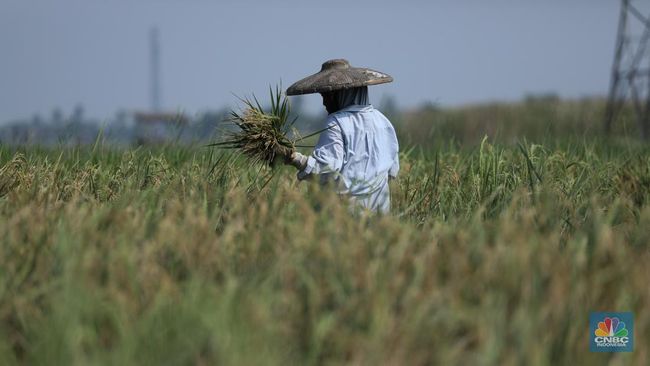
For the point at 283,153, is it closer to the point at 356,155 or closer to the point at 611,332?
the point at 356,155

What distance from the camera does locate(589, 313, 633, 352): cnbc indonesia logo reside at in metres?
2.80

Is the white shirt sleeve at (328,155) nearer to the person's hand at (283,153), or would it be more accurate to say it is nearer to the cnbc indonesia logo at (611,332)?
the person's hand at (283,153)

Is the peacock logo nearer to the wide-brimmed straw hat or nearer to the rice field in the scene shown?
the rice field

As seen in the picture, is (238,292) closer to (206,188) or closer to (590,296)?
(590,296)

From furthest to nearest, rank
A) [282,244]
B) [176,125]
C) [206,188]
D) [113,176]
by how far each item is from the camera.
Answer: [176,125] → [113,176] → [206,188] → [282,244]

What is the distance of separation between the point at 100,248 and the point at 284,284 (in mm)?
849

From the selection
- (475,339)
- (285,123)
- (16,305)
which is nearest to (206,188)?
(285,123)

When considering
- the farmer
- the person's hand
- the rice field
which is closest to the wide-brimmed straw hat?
the farmer

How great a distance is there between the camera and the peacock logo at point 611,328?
9.30ft

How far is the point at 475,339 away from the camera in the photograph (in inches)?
104

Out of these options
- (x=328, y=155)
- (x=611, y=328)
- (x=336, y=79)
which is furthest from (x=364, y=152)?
(x=611, y=328)

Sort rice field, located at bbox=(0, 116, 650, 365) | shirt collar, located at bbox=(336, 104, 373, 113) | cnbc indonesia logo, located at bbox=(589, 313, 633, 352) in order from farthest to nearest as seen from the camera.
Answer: shirt collar, located at bbox=(336, 104, 373, 113) < cnbc indonesia logo, located at bbox=(589, 313, 633, 352) < rice field, located at bbox=(0, 116, 650, 365)

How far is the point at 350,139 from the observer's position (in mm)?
4516

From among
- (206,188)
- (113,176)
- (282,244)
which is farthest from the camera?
Answer: (113,176)
